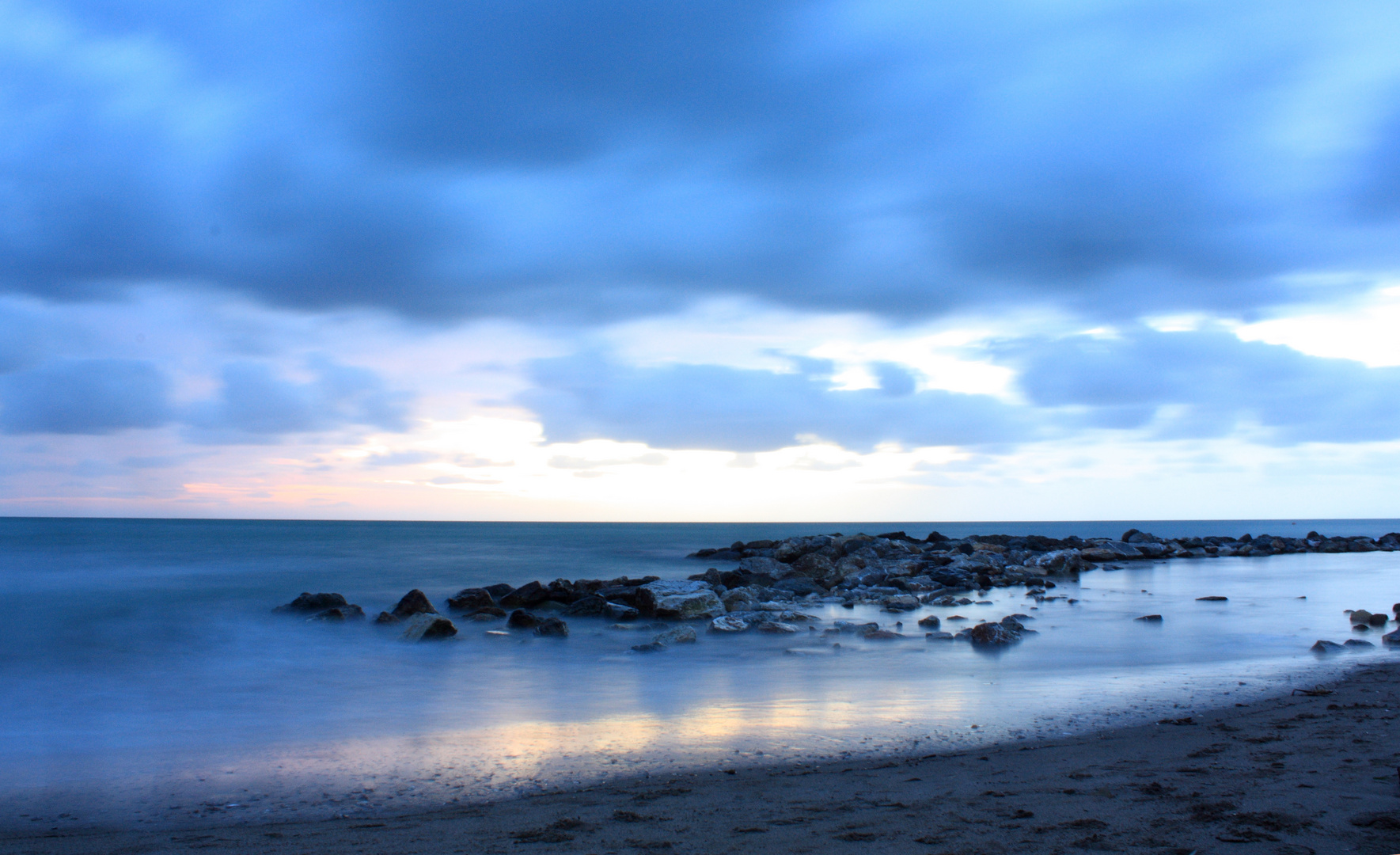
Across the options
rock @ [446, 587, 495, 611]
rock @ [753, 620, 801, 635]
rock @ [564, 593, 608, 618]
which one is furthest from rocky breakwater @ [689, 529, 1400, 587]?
rock @ [446, 587, 495, 611]

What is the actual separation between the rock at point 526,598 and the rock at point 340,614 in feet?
13.0

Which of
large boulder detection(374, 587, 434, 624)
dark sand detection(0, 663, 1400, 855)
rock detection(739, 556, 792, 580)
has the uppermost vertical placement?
dark sand detection(0, 663, 1400, 855)

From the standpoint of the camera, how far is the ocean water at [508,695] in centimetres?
725

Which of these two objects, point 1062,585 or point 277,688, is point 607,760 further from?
point 1062,585

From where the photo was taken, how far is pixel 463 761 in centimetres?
764

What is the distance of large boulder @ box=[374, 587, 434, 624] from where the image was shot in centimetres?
1927

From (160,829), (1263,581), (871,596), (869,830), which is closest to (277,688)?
(160,829)

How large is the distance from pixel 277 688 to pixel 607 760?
23.6 ft

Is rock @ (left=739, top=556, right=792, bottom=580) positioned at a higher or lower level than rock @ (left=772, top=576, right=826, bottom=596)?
higher

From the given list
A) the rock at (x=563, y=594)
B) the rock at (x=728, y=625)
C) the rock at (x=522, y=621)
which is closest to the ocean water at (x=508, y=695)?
the rock at (x=522, y=621)

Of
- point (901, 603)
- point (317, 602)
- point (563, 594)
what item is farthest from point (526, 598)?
point (901, 603)

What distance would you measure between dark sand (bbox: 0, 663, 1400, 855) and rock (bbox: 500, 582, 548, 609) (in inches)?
661

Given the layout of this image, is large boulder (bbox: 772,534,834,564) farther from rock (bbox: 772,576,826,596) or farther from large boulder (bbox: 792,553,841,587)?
rock (bbox: 772,576,826,596)

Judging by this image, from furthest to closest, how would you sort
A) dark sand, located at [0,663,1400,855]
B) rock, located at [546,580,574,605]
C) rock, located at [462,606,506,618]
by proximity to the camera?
rock, located at [546,580,574,605] → rock, located at [462,606,506,618] → dark sand, located at [0,663,1400,855]
